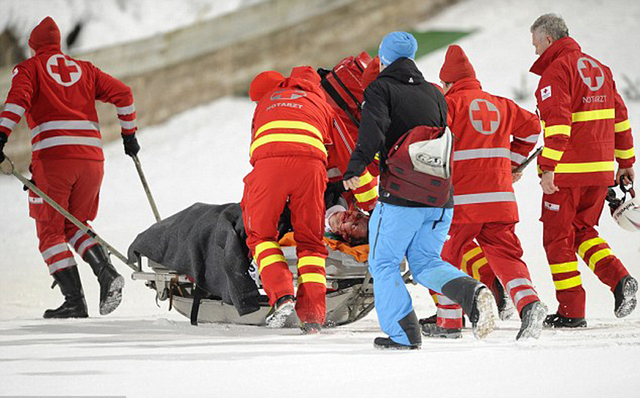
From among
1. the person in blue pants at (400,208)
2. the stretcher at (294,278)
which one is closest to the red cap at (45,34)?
the stretcher at (294,278)

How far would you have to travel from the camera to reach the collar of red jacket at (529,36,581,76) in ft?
15.0

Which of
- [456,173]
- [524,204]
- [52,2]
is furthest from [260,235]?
[52,2]

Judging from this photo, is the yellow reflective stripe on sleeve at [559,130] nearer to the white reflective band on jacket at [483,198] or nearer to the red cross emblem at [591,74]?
the red cross emblem at [591,74]

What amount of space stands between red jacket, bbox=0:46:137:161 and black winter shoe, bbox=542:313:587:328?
8.18 ft

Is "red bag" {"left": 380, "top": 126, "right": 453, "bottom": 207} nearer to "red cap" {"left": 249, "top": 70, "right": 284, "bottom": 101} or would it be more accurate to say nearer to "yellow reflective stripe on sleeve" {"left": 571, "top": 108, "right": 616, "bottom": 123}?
"red cap" {"left": 249, "top": 70, "right": 284, "bottom": 101}

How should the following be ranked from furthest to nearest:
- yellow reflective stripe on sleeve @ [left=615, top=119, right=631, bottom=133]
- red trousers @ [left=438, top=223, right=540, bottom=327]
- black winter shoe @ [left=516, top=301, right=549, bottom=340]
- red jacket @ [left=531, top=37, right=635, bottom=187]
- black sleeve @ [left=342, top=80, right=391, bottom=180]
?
yellow reflective stripe on sleeve @ [left=615, top=119, right=631, bottom=133] < red jacket @ [left=531, top=37, right=635, bottom=187] < red trousers @ [left=438, top=223, right=540, bottom=327] < black winter shoe @ [left=516, top=301, right=549, bottom=340] < black sleeve @ [left=342, top=80, right=391, bottom=180]

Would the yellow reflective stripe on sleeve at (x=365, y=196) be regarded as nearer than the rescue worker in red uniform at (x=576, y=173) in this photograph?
Yes

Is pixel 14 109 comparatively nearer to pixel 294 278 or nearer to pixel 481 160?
pixel 294 278

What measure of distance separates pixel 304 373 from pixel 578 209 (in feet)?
6.98

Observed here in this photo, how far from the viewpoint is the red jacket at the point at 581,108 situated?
445 centimetres

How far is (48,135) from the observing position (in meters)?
5.10

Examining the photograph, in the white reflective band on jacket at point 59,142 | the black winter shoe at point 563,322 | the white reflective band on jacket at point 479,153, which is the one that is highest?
the white reflective band on jacket at point 59,142

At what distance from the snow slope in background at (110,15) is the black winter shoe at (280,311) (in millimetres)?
6858

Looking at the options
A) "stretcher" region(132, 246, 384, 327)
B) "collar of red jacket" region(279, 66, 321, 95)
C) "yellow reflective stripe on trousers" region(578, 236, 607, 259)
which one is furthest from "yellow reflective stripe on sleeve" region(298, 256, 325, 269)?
"yellow reflective stripe on trousers" region(578, 236, 607, 259)
